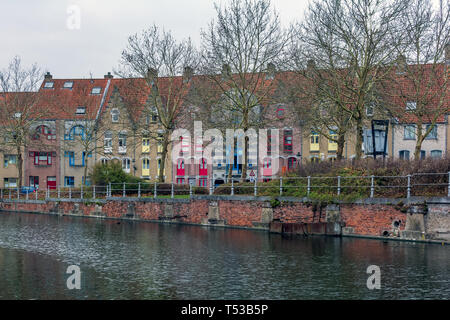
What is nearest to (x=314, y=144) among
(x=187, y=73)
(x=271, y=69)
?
(x=187, y=73)

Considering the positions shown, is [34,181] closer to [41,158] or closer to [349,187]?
[41,158]

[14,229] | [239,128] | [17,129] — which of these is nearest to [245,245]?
[14,229]

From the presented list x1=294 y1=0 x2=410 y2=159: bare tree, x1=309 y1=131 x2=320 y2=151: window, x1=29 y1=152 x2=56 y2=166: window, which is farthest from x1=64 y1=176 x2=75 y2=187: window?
x1=294 y1=0 x2=410 y2=159: bare tree

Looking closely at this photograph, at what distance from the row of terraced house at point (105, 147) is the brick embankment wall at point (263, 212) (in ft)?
37.0

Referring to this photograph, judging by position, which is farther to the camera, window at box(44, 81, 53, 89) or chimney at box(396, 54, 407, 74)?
window at box(44, 81, 53, 89)

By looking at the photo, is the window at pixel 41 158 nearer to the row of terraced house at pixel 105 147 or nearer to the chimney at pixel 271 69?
the row of terraced house at pixel 105 147

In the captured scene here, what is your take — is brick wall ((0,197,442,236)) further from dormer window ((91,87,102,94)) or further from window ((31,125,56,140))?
dormer window ((91,87,102,94))

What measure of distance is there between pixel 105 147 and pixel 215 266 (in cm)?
4233

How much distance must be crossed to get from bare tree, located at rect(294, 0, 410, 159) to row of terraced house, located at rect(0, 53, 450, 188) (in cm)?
1795

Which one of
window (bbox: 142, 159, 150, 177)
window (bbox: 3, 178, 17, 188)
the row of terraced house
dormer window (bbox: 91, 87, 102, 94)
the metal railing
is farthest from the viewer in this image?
window (bbox: 3, 178, 17, 188)

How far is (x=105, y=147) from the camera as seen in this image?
194ft

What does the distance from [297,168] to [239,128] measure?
8.75 metres

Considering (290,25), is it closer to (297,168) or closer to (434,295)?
(297,168)

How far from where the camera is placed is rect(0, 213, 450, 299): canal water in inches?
576
